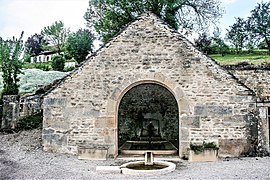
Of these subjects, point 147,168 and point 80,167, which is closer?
point 147,168

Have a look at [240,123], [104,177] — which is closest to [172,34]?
[240,123]

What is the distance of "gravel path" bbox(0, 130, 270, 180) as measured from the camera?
9.37 meters

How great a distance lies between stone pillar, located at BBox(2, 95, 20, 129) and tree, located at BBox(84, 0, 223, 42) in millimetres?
12074

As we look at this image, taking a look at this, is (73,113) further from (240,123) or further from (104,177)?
(240,123)

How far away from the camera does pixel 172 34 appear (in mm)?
12891

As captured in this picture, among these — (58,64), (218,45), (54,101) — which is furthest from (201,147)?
(58,64)

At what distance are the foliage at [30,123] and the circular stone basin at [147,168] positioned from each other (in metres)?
8.04

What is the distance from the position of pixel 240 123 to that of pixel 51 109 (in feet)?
23.0

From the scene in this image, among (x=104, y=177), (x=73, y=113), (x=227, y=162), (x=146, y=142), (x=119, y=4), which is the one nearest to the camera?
(x=104, y=177)

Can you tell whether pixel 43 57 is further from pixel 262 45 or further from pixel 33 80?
pixel 262 45

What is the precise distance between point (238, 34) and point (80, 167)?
21322 millimetres

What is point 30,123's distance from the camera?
17328 mm

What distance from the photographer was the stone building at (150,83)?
12.3m

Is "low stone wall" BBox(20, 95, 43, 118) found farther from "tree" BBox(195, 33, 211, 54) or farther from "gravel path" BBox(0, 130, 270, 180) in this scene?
"tree" BBox(195, 33, 211, 54)
